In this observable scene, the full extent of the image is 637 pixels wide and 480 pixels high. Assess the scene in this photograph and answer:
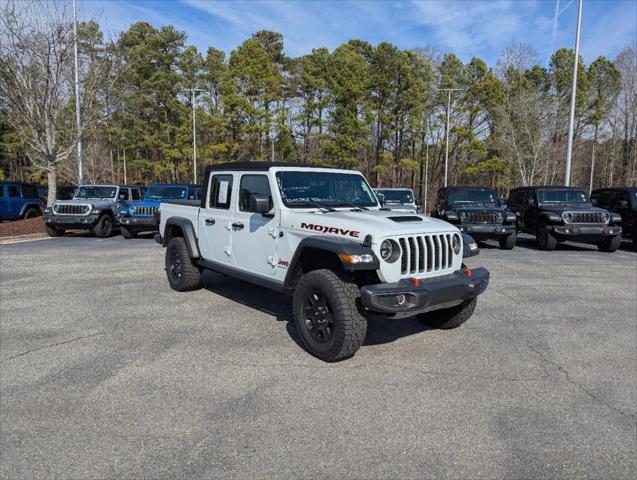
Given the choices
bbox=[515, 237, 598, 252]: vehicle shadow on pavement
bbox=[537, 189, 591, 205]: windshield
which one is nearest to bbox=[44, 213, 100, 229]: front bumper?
bbox=[515, 237, 598, 252]: vehicle shadow on pavement

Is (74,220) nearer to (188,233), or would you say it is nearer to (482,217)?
(188,233)

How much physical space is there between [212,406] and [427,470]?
165 cm

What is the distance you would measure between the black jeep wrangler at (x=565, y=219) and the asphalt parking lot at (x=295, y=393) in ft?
18.6

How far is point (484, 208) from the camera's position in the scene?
1241 centimetres

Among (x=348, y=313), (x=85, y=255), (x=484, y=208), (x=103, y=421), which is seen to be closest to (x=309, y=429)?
(x=348, y=313)

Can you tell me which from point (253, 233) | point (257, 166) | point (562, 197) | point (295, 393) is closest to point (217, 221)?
point (253, 233)

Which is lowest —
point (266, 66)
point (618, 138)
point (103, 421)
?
point (103, 421)

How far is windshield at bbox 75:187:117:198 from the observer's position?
15133 millimetres

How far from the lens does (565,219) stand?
39.8 ft

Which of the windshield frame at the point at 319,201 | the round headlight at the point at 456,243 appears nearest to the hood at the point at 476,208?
the windshield frame at the point at 319,201

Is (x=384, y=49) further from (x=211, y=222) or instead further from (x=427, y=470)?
(x=427, y=470)

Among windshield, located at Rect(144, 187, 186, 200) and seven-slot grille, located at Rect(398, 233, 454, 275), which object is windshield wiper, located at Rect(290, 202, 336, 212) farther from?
windshield, located at Rect(144, 187, 186, 200)

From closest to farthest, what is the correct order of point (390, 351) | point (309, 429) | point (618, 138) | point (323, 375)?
point (309, 429) → point (323, 375) → point (390, 351) → point (618, 138)

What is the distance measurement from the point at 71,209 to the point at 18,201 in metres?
7.17
